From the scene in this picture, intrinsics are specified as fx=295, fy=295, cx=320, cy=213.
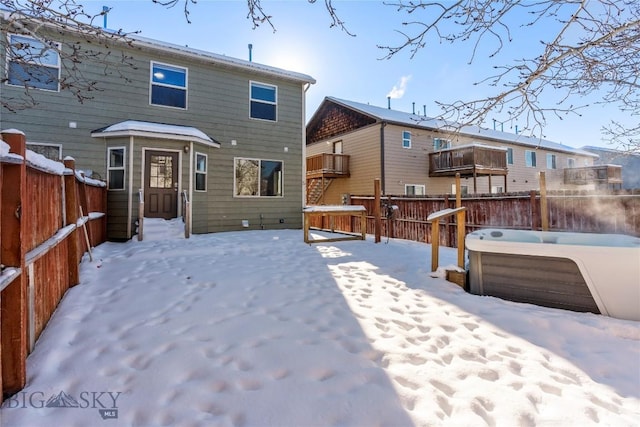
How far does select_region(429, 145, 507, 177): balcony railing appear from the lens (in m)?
13.0

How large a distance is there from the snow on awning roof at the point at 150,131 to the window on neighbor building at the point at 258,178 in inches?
60.6

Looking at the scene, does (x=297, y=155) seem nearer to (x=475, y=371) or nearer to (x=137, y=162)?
(x=137, y=162)

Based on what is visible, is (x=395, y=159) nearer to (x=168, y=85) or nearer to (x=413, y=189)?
(x=413, y=189)

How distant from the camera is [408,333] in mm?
2494

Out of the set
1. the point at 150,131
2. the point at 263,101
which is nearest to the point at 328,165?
the point at 263,101

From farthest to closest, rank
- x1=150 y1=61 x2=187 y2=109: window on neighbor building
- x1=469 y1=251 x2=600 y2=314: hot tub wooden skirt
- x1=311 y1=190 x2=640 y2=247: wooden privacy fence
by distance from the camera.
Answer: x1=150 y1=61 x2=187 y2=109: window on neighbor building < x1=311 y1=190 x2=640 y2=247: wooden privacy fence < x1=469 y1=251 x2=600 y2=314: hot tub wooden skirt

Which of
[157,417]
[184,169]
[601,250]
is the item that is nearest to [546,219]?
[601,250]

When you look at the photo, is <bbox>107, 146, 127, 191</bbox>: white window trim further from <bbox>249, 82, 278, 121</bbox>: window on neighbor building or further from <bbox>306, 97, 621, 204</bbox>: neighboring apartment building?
<bbox>306, 97, 621, 204</bbox>: neighboring apartment building

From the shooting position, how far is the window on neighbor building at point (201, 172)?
8.16m

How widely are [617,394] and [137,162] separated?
8.68 metres

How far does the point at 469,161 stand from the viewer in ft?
42.8

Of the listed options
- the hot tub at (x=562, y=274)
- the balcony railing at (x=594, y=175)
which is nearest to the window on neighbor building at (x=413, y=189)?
the hot tub at (x=562, y=274)

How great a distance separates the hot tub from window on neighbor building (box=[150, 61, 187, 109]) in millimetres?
8217

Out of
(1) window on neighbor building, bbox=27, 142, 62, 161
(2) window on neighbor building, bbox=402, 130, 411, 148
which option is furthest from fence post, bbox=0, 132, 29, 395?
(2) window on neighbor building, bbox=402, 130, 411, 148
